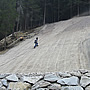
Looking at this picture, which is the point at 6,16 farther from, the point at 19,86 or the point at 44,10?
the point at 19,86

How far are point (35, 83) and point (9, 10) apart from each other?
19660 millimetres

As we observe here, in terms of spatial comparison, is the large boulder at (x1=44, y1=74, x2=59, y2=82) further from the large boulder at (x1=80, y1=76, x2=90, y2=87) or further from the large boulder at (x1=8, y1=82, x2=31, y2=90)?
the large boulder at (x1=80, y1=76, x2=90, y2=87)

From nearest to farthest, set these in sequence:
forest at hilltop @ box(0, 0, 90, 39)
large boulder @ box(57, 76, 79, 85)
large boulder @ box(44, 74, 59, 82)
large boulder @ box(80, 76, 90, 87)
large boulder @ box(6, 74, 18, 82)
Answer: large boulder @ box(80, 76, 90, 87), large boulder @ box(57, 76, 79, 85), large boulder @ box(44, 74, 59, 82), large boulder @ box(6, 74, 18, 82), forest at hilltop @ box(0, 0, 90, 39)

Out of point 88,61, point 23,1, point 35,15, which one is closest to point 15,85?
point 88,61

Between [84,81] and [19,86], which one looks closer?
[84,81]

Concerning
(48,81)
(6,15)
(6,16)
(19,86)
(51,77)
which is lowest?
(19,86)

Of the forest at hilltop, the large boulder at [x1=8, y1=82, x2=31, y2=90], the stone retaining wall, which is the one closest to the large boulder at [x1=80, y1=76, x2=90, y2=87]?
the stone retaining wall

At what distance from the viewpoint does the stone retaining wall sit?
5.51 meters

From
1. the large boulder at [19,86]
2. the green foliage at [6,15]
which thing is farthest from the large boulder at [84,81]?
the green foliage at [6,15]

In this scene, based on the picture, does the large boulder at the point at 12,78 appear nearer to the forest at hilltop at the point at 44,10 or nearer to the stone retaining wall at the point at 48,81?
the stone retaining wall at the point at 48,81

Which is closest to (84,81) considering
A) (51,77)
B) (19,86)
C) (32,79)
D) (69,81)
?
(69,81)

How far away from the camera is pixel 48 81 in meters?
5.87

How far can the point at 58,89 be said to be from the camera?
5.41m

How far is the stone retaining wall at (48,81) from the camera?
551cm
